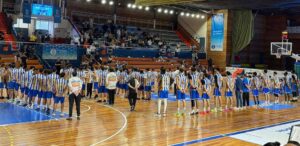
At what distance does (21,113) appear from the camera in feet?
37.3

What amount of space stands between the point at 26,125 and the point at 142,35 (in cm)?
2131

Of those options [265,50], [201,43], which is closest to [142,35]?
[201,43]

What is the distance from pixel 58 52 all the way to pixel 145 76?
7.94 m

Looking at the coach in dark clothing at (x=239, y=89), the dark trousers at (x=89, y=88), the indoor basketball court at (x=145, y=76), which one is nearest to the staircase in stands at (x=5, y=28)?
the indoor basketball court at (x=145, y=76)

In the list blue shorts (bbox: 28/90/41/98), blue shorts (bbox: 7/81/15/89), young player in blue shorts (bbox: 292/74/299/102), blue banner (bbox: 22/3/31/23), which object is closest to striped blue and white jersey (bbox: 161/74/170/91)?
blue shorts (bbox: 28/90/41/98)

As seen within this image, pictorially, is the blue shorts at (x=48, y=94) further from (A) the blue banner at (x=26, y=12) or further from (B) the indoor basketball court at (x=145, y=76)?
(A) the blue banner at (x=26, y=12)

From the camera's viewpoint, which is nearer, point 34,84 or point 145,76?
point 34,84

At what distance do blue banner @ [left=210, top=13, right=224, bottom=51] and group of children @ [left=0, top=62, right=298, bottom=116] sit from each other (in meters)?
13.8

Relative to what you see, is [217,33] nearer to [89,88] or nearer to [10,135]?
[89,88]

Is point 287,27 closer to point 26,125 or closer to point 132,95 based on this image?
point 132,95

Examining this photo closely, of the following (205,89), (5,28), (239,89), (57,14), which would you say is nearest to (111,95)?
(205,89)

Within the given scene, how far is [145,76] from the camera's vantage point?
50.6ft

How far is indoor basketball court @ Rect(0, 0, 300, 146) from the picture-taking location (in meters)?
9.37

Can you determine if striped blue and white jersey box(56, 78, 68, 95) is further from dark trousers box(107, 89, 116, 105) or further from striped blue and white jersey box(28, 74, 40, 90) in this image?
dark trousers box(107, 89, 116, 105)
